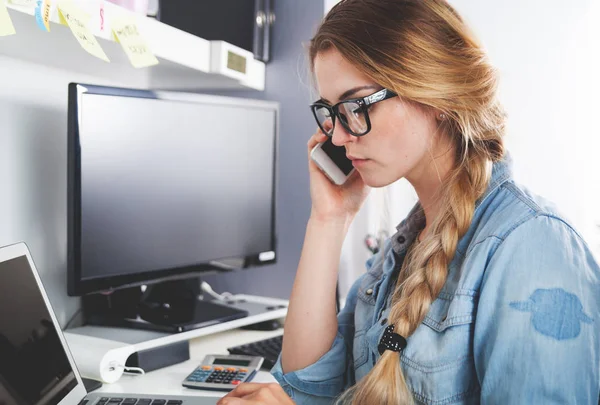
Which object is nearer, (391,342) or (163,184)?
(391,342)

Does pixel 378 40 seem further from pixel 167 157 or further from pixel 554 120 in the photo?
pixel 554 120

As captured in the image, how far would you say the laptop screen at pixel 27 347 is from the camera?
0.79 metres

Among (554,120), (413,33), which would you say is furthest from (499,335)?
(554,120)

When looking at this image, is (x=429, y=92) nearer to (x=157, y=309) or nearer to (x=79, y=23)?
(x=79, y=23)

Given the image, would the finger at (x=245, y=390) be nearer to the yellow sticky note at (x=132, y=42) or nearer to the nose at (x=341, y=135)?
the nose at (x=341, y=135)

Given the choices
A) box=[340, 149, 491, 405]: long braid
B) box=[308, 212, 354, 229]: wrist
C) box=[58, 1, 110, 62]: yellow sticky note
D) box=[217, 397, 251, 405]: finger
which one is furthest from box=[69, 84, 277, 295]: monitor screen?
box=[340, 149, 491, 405]: long braid

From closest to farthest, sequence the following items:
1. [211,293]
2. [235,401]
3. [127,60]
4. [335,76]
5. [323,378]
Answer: [235,401], [335,76], [323,378], [127,60], [211,293]

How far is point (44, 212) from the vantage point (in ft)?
4.21

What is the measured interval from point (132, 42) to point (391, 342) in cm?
71

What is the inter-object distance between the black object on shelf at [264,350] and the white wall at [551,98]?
0.39 meters

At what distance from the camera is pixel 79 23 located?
103cm

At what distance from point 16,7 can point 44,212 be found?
1.61 ft

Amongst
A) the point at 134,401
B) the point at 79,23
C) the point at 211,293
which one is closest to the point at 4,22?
the point at 79,23

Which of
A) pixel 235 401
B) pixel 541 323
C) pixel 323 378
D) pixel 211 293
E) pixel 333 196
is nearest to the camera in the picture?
pixel 541 323
